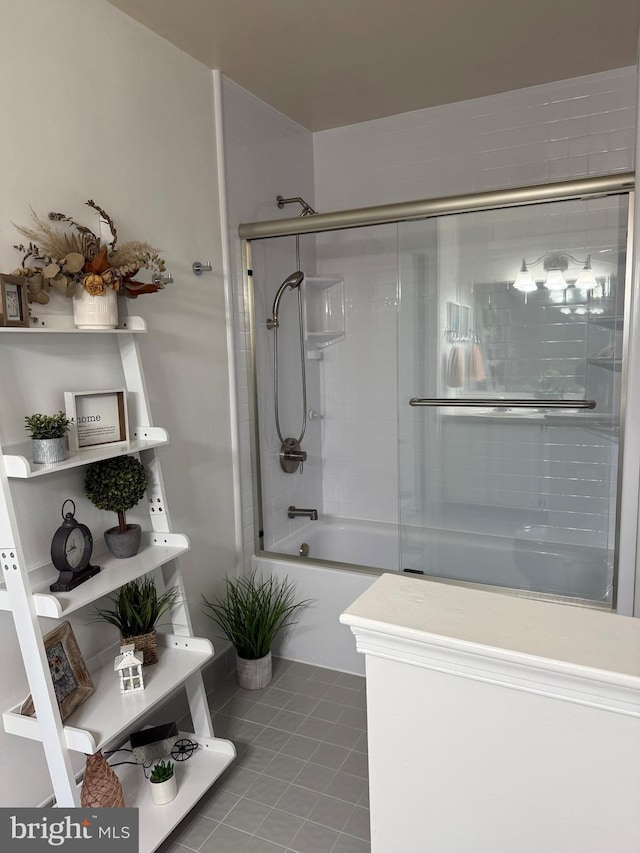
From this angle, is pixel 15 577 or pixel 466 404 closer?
pixel 15 577

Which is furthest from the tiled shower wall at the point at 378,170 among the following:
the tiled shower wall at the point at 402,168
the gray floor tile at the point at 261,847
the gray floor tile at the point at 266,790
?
the gray floor tile at the point at 261,847

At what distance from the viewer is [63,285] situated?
64.3 inches

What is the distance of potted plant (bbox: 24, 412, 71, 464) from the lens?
1.51 meters

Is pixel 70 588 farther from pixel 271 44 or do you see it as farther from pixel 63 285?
pixel 271 44

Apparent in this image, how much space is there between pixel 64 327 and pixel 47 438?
1.23 feet

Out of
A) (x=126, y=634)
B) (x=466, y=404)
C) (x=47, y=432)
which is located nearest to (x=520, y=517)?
(x=466, y=404)

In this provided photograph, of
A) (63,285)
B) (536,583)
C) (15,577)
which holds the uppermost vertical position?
(63,285)

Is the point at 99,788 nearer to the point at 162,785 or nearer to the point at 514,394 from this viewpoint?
the point at 162,785

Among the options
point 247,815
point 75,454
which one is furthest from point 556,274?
point 247,815

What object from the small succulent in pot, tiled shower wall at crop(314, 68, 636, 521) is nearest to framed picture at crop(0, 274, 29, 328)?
the small succulent in pot

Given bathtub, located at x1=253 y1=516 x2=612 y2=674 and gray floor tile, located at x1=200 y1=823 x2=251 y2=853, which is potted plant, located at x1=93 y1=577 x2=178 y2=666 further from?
bathtub, located at x1=253 y1=516 x2=612 y2=674

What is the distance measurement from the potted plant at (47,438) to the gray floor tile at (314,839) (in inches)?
49.3

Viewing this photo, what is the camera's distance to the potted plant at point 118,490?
5.74ft

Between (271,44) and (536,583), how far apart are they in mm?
2236
